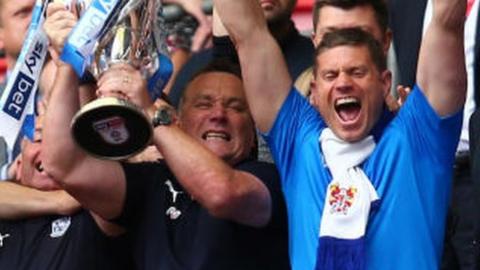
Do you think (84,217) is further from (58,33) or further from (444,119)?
(444,119)

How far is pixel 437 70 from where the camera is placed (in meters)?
5.14

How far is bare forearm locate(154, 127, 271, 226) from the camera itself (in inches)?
214

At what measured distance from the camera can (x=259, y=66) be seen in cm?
543

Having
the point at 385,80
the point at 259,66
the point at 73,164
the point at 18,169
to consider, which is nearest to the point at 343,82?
the point at 385,80

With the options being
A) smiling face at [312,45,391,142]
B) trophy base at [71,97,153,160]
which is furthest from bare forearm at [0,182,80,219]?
→ smiling face at [312,45,391,142]

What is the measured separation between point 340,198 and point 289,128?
0.36 metres

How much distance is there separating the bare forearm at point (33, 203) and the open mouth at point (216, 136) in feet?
1.89

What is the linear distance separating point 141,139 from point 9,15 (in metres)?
2.18

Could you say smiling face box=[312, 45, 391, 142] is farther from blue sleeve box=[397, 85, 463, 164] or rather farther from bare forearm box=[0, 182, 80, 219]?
bare forearm box=[0, 182, 80, 219]

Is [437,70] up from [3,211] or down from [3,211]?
up

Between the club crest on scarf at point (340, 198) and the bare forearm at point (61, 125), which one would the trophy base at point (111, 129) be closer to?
the bare forearm at point (61, 125)

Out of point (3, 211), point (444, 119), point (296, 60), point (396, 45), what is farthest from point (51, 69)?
point (444, 119)

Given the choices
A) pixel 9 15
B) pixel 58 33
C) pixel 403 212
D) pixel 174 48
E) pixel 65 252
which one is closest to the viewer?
pixel 403 212

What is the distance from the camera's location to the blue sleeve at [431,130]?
5168 mm
